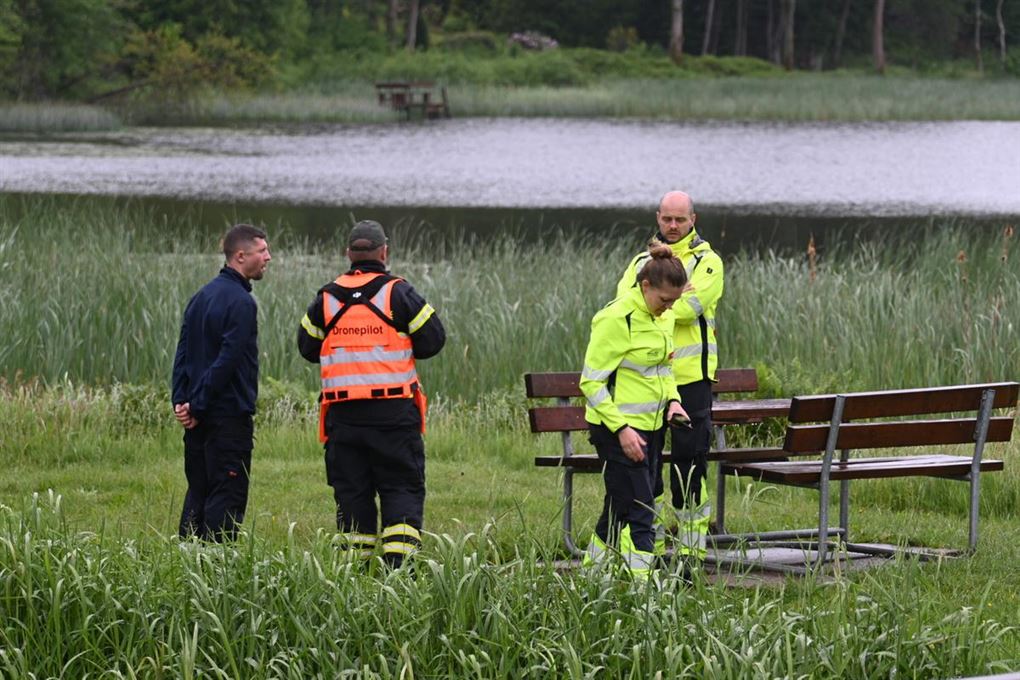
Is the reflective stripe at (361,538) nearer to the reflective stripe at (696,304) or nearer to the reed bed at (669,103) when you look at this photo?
the reflective stripe at (696,304)

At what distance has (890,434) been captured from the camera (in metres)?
6.45

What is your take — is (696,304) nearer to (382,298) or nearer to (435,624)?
(382,298)

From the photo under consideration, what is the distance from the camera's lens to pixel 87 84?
52.2 metres

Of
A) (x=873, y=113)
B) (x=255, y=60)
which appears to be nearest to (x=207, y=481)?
(x=873, y=113)

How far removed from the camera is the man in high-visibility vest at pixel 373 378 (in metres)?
6.13

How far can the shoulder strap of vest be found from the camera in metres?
6.13

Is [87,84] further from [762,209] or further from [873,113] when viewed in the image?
[762,209]

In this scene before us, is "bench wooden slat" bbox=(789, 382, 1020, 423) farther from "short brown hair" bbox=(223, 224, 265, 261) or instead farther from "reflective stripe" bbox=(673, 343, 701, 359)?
"short brown hair" bbox=(223, 224, 265, 261)

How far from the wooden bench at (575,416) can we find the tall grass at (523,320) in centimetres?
209

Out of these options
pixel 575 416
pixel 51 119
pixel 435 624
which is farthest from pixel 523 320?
pixel 51 119

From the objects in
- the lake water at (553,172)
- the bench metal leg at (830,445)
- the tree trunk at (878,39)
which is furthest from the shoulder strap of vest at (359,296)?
the tree trunk at (878,39)

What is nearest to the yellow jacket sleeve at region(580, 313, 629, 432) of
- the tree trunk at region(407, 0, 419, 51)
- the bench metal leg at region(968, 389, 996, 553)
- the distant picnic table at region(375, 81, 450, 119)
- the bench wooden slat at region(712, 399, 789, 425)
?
the bench wooden slat at region(712, 399, 789, 425)

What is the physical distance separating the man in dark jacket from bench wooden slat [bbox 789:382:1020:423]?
2.15m

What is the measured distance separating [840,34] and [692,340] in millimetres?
74873
